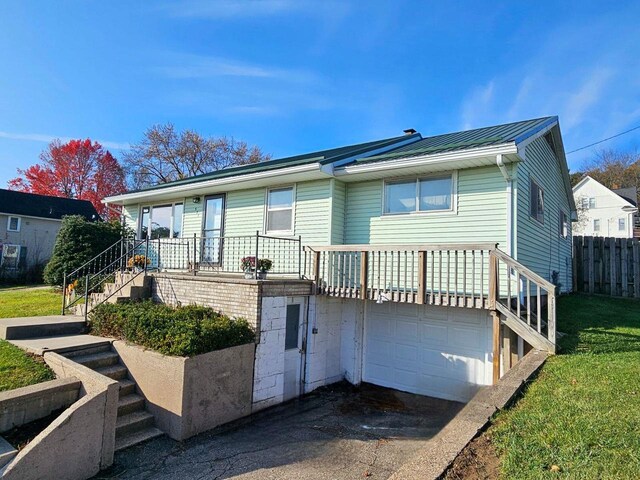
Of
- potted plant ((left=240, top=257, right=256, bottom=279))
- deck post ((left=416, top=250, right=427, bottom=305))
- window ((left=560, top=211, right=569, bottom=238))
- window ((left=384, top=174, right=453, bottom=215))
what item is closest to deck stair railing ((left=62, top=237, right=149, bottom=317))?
potted plant ((left=240, top=257, right=256, bottom=279))

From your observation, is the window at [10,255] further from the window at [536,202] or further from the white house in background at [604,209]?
the white house in background at [604,209]

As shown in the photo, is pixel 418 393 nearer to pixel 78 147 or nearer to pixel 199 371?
pixel 199 371

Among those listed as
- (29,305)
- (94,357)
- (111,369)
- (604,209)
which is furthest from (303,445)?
(604,209)

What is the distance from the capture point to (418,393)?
812 cm

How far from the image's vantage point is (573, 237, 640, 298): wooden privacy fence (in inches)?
466

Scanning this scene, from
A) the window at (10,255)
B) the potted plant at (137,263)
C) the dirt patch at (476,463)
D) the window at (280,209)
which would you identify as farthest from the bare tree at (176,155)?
the dirt patch at (476,463)

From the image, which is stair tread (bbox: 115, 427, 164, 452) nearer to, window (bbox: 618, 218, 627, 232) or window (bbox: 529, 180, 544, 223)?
window (bbox: 529, 180, 544, 223)

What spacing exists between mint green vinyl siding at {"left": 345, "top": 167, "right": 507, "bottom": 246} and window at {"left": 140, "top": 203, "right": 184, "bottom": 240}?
622 cm

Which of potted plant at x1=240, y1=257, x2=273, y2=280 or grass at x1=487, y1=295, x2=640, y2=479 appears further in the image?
potted plant at x1=240, y1=257, x2=273, y2=280

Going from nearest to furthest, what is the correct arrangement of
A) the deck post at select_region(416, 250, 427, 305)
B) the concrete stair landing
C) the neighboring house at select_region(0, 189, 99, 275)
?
the concrete stair landing < the deck post at select_region(416, 250, 427, 305) < the neighboring house at select_region(0, 189, 99, 275)

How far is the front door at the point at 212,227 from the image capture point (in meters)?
11.3

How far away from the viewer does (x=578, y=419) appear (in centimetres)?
363

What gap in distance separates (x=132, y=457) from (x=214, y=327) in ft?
6.74

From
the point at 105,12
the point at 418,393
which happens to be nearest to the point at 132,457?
the point at 418,393
